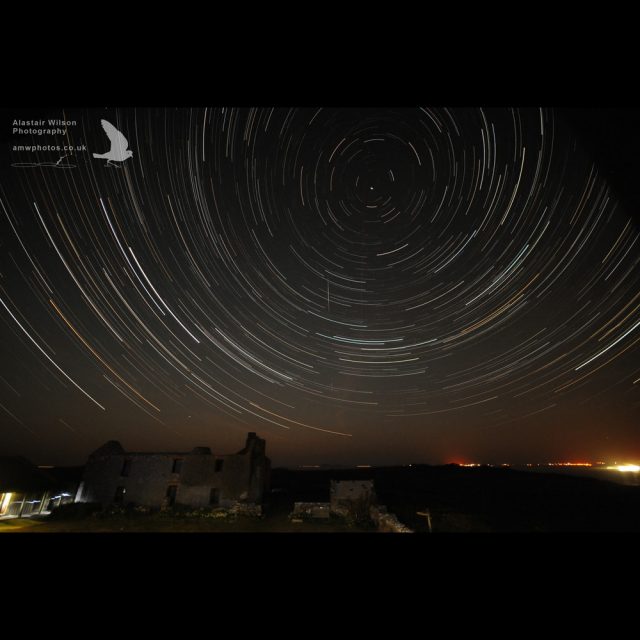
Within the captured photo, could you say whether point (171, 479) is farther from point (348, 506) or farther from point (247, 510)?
point (348, 506)

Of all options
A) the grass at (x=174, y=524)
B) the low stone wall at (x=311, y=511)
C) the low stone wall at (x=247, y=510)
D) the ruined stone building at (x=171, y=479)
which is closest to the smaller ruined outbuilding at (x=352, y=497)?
the low stone wall at (x=311, y=511)

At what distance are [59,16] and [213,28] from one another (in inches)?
38.0

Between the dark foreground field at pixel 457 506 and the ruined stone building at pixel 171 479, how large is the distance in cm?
150

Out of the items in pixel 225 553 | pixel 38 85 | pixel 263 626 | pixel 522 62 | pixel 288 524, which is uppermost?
pixel 38 85

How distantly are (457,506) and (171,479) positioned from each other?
17.6 metres

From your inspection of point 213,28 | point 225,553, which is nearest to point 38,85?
point 213,28

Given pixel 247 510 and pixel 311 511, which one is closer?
pixel 311 511

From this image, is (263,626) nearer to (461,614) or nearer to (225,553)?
(225,553)

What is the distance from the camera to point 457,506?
2202cm

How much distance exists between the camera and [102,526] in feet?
44.2

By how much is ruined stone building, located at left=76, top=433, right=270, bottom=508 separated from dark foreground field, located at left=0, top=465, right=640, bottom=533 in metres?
1.50

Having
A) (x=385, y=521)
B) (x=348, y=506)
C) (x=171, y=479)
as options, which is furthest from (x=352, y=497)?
(x=171, y=479)

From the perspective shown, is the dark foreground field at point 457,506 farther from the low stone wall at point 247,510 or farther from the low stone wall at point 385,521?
the low stone wall at point 385,521

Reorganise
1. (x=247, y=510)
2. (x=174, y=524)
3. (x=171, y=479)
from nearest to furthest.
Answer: (x=174, y=524) → (x=247, y=510) → (x=171, y=479)
